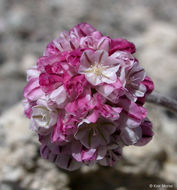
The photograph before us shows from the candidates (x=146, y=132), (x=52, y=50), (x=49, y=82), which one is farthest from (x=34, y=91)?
(x=146, y=132)

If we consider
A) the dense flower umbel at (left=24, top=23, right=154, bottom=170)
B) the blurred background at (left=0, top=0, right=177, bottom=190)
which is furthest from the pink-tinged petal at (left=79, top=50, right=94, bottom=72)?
the blurred background at (left=0, top=0, right=177, bottom=190)

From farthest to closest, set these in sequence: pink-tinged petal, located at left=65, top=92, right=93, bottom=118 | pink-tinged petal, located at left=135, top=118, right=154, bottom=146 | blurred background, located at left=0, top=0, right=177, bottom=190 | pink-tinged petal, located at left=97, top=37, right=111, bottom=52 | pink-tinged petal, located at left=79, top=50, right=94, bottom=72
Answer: blurred background, located at left=0, top=0, right=177, bottom=190 → pink-tinged petal, located at left=135, top=118, right=154, bottom=146 → pink-tinged petal, located at left=97, top=37, right=111, bottom=52 → pink-tinged petal, located at left=79, top=50, right=94, bottom=72 → pink-tinged petal, located at left=65, top=92, right=93, bottom=118

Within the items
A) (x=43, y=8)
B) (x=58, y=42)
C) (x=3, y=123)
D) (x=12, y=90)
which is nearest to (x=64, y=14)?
(x=43, y=8)

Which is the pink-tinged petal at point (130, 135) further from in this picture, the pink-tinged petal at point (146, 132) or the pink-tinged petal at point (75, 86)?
the pink-tinged petal at point (75, 86)

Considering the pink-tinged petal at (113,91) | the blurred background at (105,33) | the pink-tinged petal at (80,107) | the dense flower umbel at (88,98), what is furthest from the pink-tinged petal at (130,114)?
the blurred background at (105,33)

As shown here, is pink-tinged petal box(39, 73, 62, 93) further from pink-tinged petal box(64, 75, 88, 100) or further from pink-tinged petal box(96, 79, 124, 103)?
pink-tinged petal box(96, 79, 124, 103)

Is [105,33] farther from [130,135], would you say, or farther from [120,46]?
[130,135]

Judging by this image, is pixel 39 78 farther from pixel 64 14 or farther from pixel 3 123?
pixel 64 14
